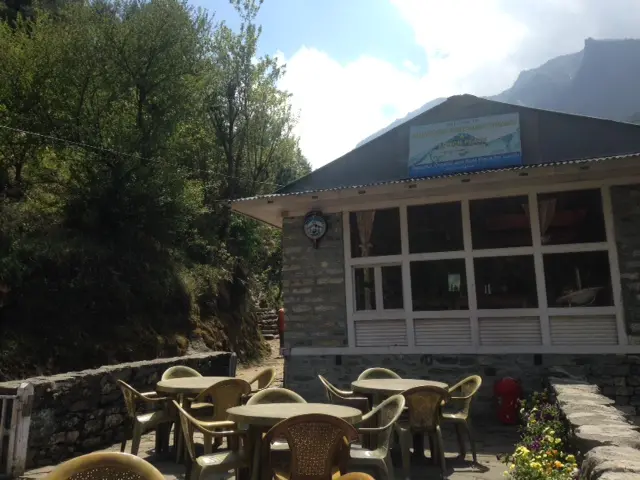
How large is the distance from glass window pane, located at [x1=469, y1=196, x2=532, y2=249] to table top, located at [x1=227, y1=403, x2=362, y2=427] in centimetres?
443

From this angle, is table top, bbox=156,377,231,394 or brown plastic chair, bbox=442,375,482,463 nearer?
brown plastic chair, bbox=442,375,482,463

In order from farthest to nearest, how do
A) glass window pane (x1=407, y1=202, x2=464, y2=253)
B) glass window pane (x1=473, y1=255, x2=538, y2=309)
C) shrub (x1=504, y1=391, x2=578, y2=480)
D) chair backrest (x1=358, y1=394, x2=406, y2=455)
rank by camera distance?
glass window pane (x1=407, y1=202, x2=464, y2=253), glass window pane (x1=473, y1=255, x2=538, y2=309), chair backrest (x1=358, y1=394, x2=406, y2=455), shrub (x1=504, y1=391, x2=578, y2=480)

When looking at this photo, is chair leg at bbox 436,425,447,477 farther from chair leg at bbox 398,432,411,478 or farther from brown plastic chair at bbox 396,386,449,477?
chair leg at bbox 398,432,411,478

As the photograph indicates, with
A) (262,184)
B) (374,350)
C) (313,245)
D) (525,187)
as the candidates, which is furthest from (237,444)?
(262,184)

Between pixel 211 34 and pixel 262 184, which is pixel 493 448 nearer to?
pixel 262 184

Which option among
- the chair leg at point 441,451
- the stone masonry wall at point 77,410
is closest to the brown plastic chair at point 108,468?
the chair leg at point 441,451

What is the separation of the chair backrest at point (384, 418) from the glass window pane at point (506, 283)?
387 centimetres

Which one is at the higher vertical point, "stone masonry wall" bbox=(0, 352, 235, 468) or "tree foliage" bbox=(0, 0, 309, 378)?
"tree foliage" bbox=(0, 0, 309, 378)

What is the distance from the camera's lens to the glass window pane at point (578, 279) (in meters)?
6.98

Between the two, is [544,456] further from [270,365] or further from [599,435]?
[270,365]

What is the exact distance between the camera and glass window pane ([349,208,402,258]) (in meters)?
8.04

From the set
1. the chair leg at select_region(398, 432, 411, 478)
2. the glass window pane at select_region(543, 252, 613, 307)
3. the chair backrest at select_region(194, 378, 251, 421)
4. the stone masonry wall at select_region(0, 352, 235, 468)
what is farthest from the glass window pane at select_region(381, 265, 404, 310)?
the stone masonry wall at select_region(0, 352, 235, 468)

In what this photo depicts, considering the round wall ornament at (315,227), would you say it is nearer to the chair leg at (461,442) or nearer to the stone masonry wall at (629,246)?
the chair leg at (461,442)

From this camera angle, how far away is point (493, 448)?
5.63 meters
